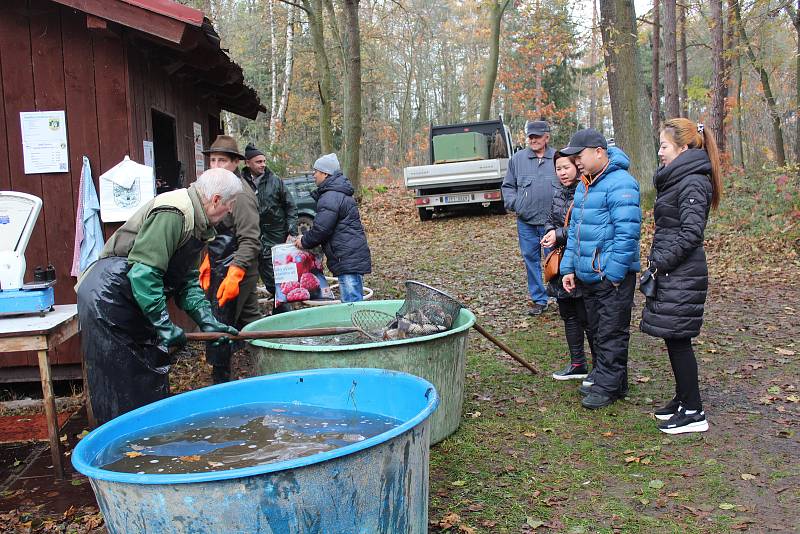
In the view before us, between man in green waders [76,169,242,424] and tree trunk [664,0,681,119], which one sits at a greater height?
tree trunk [664,0,681,119]

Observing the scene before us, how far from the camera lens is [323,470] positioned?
8.57ft

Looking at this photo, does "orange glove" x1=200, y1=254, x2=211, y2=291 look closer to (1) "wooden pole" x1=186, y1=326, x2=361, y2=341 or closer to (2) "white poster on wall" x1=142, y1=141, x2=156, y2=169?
(2) "white poster on wall" x1=142, y1=141, x2=156, y2=169

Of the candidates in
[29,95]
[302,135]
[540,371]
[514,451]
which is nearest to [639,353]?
[540,371]

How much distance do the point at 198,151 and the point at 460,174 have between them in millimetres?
10080

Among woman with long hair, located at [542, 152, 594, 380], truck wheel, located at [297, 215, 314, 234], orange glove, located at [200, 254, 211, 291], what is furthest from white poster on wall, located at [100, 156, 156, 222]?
woman with long hair, located at [542, 152, 594, 380]

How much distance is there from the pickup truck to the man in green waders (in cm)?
1427

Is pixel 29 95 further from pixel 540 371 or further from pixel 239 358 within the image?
pixel 540 371

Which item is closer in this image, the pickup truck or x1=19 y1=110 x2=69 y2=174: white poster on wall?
x1=19 y1=110 x2=69 y2=174: white poster on wall

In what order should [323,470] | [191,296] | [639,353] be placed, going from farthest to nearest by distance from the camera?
[639,353] → [191,296] → [323,470]

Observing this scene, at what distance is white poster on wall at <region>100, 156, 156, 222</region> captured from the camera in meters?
6.24

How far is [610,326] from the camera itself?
17.3ft

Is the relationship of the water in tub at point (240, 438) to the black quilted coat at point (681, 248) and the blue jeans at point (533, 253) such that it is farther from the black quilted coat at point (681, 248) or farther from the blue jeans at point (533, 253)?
the blue jeans at point (533, 253)

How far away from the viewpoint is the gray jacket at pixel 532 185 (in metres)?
8.15

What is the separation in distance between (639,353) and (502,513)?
359cm
